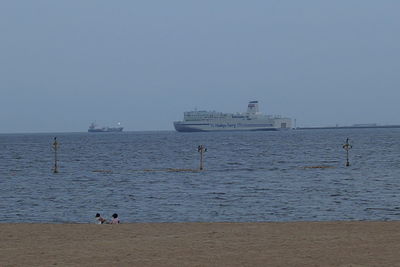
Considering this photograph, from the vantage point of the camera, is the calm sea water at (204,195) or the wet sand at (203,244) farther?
the calm sea water at (204,195)

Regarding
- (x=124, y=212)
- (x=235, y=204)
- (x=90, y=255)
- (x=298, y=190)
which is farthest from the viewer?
(x=298, y=190)

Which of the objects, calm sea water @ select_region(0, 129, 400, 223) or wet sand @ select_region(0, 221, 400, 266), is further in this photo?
calm sea water @ select_region(0, 129, 400, 223)

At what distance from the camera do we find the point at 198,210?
29203mm

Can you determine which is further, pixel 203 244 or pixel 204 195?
pixel 204 195

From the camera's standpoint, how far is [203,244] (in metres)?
14.8

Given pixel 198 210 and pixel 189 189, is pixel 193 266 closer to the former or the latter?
pixel 198 210

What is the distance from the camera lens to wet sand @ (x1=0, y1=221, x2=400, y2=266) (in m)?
12.8

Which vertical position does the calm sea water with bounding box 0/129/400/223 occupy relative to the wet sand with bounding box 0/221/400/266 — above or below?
below

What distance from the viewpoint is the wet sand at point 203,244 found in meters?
12.8

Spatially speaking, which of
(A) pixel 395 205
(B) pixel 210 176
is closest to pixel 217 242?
(A) pixel 395 205

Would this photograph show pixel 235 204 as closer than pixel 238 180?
Yes

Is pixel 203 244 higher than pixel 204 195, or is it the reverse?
pixel 203 244

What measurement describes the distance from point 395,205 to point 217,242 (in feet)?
54.4

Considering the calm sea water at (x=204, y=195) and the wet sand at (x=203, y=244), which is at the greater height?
A: the wet sand at (x=203, y=244)
